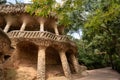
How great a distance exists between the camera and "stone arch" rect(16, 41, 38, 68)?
1647 cm

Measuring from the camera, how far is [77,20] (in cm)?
1767

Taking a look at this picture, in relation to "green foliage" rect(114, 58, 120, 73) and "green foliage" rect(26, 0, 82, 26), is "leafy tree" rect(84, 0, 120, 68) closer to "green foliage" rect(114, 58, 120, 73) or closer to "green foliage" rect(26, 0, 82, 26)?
"green foliage" rect(114, 58, 120, 73)

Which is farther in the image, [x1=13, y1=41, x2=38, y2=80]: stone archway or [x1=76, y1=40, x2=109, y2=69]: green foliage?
[x1=76, y1=40, x2=109, y2=69]: green foliage

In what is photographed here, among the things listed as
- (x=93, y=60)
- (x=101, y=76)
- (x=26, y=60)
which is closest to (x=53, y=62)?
(x=26, y=60)

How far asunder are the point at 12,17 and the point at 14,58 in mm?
4527

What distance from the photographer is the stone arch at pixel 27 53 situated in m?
16.5

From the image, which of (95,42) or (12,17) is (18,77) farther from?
(95,42)

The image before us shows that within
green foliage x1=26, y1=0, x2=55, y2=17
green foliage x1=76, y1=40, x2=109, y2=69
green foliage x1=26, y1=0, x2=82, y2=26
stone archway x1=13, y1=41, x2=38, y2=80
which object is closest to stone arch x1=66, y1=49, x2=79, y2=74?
stone archway x1=13, y1=41, x2=38, y2=80

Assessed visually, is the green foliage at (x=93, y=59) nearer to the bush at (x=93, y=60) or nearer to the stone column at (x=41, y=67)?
the bush at (x=93, y=60)

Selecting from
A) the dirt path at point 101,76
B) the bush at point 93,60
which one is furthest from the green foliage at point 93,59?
the dirt path at point 101,76

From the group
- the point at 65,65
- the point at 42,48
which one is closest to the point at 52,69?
the point at 65,65

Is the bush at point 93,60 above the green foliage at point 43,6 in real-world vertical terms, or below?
below

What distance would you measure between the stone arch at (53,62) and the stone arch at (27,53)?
1.10m

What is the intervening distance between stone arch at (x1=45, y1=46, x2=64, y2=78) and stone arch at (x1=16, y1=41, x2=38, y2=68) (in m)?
1.10
